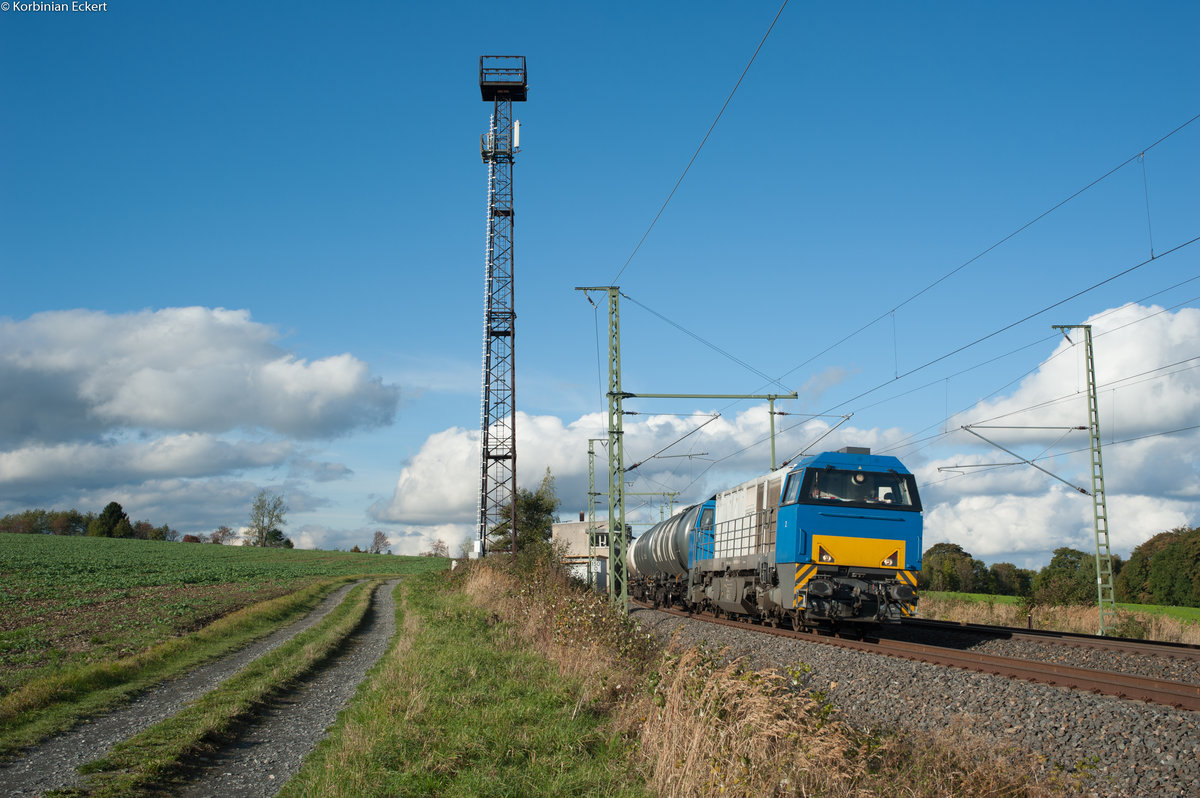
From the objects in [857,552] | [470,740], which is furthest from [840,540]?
[470,740]

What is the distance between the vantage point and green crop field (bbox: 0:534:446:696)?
18.5m

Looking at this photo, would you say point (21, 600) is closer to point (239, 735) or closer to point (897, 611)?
point (239, 735)

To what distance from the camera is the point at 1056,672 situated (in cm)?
1209

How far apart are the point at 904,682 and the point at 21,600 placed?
34.4 m

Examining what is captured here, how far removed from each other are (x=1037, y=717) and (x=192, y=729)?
10509mm

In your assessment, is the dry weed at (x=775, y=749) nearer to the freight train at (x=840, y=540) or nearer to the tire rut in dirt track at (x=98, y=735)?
the tire rut in dirt track at (x=98, y=735)

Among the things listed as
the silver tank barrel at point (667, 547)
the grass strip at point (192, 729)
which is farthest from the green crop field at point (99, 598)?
the silver tank barrel at point (667, 547)

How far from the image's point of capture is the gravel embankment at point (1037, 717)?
766cm

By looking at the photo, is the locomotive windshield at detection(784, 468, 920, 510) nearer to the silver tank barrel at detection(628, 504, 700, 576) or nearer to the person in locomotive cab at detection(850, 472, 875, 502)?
the person in locomotive cab at detection(850, 472, 875, 502)

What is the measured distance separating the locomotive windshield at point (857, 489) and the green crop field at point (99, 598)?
597 inches

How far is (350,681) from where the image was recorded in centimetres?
1567

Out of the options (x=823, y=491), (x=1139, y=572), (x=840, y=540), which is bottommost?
(x=1139, y=572)

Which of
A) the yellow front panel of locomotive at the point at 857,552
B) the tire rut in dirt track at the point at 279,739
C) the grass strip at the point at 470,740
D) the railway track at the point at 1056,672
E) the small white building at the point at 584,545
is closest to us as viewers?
the grass strip at the point at 470,740

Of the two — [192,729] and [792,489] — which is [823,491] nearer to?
[792,489]
